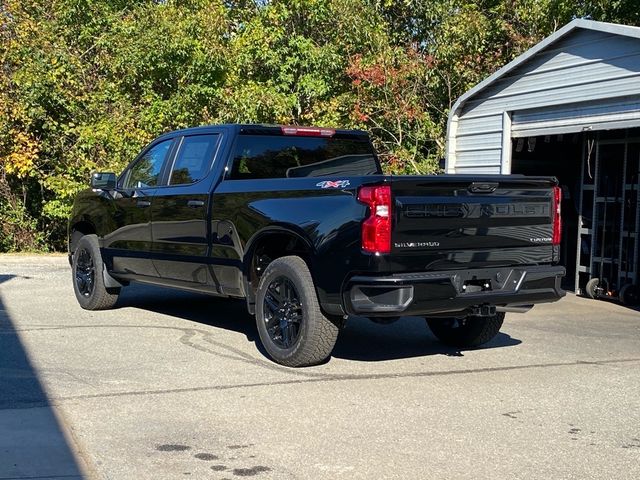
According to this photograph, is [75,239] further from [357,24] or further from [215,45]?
[357,24]

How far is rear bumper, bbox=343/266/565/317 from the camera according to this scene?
604 centimetres

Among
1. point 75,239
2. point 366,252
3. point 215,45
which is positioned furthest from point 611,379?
point 215,45

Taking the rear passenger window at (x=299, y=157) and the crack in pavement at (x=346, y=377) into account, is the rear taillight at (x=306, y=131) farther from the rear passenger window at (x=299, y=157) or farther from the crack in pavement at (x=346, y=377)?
the crack in pavement at (x=346, y=377)

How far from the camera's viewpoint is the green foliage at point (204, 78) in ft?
58.0

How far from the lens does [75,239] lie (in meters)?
10.1

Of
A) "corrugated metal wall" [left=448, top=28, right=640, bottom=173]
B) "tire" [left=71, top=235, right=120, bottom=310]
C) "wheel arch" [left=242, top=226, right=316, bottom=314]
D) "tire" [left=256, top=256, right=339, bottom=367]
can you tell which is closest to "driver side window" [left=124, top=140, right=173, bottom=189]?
"tire" [left=71, top=235, right=120, bottom=310]

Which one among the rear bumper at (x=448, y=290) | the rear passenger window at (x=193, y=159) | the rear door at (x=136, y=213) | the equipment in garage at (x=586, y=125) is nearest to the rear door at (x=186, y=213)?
the rear passenger window at (x=193, y=159)

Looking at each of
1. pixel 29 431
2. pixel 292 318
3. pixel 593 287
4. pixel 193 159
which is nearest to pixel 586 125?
pixel 593 287

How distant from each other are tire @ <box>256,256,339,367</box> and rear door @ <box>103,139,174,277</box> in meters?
2.03

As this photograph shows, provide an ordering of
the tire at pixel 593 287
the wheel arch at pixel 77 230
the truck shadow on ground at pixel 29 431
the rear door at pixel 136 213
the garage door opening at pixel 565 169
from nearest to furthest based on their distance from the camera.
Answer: the truck shadow on ground at pixel 29 431 < the rear door at pixel 136 213 < the wheel arch at pixel 77 230 < the tire at pixel 593 287 < the garage door opening at pixel 565 169

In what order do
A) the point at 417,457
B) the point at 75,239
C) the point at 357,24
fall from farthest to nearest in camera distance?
1. the point at 357,24
2. the point at 75,239
3. the point at 417,457

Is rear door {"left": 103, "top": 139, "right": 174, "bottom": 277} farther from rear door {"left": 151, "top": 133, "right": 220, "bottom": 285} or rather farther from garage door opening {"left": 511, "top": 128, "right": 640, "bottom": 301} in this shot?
garage door opening {"left": 511, "top": 128, "right": 640, "bottom": 301}

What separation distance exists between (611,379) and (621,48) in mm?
5564

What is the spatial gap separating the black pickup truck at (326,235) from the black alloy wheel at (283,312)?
0.04 ft
